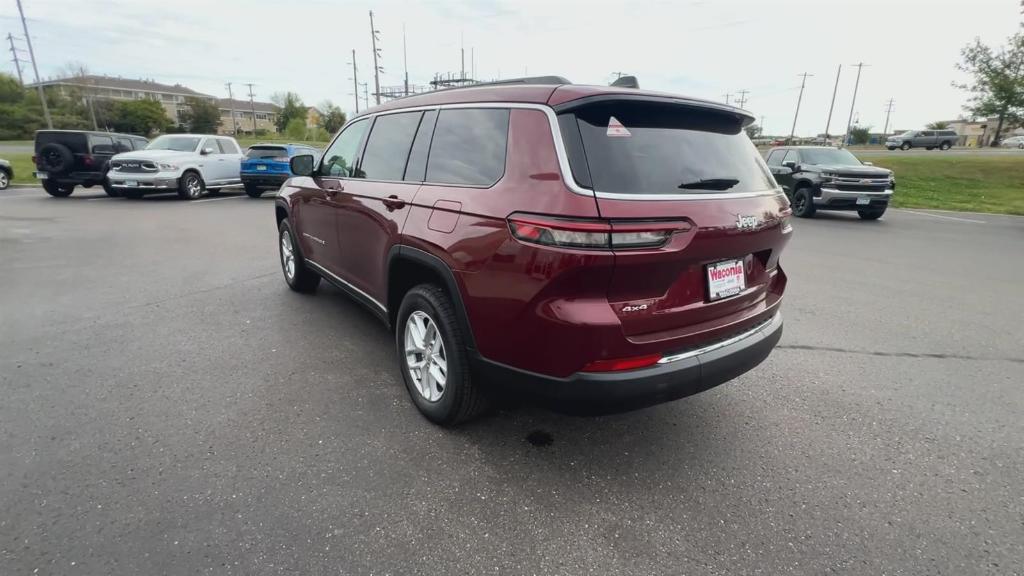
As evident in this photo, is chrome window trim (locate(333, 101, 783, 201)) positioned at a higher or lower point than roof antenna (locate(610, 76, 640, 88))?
lower

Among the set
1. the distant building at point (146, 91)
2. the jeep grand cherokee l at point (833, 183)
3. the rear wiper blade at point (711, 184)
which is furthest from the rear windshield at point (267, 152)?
the distant building at point (146, 91)

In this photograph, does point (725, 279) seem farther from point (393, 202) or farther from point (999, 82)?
point (999, 82)

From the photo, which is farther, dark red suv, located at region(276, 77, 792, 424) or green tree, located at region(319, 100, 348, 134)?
green tree, located at region(319, 100, 348, 134)

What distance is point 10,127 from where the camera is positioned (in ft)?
186

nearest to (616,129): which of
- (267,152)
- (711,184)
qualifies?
(711,184)

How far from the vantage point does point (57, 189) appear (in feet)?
48.6

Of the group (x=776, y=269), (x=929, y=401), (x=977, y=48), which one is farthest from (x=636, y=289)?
(x=977, y=48)

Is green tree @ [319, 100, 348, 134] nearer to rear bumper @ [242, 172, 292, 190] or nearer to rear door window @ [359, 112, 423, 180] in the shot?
rear bumper @ [242, 172, 292, 190]

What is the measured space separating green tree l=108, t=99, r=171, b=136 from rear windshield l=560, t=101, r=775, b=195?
260 feet

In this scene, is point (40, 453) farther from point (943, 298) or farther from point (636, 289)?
point (943, 298)

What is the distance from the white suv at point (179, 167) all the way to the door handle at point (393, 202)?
44.6ft

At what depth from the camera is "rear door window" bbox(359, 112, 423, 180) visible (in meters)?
3.28

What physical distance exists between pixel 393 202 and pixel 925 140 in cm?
5012

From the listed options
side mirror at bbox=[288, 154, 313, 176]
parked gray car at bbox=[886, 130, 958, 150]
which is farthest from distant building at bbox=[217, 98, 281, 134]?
side mirror at bbox=[288, 154, 313, 176]
